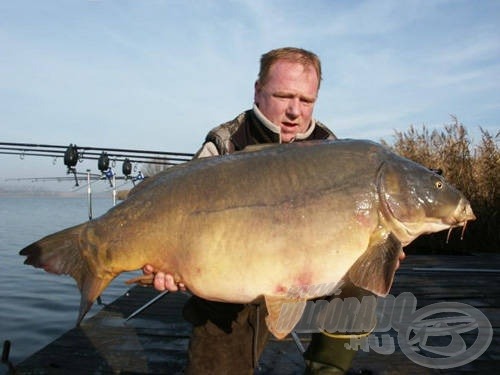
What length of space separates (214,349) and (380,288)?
1.24 m

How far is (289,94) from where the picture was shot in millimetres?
3061

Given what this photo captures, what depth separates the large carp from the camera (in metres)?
2.37

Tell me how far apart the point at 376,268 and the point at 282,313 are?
0.49 metres

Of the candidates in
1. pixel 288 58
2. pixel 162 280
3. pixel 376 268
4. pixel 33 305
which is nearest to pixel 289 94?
pixel 288 58

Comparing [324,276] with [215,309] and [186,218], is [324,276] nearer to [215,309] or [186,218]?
[186,218]

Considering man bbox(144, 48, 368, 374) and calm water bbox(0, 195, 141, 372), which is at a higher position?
man bbox(144, 48, 368, 374)

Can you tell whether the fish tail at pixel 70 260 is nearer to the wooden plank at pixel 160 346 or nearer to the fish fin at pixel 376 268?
the fish fin at pixel 376 268

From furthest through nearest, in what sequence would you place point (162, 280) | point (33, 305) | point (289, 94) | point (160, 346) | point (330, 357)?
point (33, 305) → point (160, 346) → point (289, 94) → point (330, 357) → point (162, 280)

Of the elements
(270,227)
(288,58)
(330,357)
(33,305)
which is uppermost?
(288,58)

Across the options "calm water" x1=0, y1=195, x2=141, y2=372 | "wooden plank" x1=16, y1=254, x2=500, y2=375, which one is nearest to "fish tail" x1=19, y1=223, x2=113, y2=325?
"wooden plank" x1=16, y1=254, x2=500, y2=375

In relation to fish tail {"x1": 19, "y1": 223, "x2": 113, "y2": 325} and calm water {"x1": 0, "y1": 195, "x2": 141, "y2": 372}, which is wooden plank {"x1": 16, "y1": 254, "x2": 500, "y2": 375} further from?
fish tail {"x1": 19, "y1": 223, "x2": 113, "y2": 325}

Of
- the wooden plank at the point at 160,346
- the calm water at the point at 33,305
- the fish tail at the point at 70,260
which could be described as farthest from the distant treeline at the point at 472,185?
the fish tail at the point at 70,260

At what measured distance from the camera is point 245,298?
94.8 inches

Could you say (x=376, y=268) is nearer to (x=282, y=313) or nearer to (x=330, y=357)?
(x=282, y=313)
